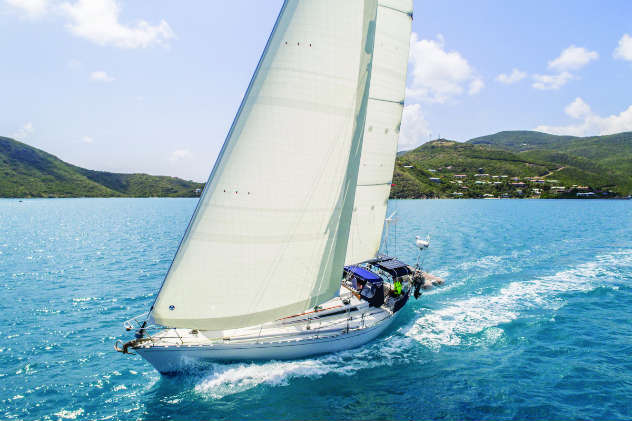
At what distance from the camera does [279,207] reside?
13.4 m

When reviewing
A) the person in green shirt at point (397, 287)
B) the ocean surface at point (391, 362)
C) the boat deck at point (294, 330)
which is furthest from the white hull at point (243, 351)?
the person in green shirt at point (397, 287)

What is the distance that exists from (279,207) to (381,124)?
10.8 meters

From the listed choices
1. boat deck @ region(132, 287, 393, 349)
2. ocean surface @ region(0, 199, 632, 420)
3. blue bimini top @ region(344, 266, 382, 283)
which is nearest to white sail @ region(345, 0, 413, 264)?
blue bimini top @ region(344, 266, 382, 283)

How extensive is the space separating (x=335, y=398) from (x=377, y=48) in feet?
62.9

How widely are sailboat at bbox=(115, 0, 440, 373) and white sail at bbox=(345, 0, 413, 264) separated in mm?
5672

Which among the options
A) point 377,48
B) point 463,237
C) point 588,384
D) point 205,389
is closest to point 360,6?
point 377,48

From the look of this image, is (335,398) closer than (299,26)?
No

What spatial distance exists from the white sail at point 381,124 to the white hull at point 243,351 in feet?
20.0

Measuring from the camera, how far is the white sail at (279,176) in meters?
12.5

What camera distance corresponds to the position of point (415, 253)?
1604 inches

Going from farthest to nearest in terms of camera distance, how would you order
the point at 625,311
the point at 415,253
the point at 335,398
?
the point at 415,253, the point at 625,311, the point at 335,398

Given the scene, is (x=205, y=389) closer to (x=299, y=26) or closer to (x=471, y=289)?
(x=299, y=26)

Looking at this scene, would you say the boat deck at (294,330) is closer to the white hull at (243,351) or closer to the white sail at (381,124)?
the white hull at (243,351)

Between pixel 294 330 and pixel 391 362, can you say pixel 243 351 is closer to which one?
pixel 294 330
